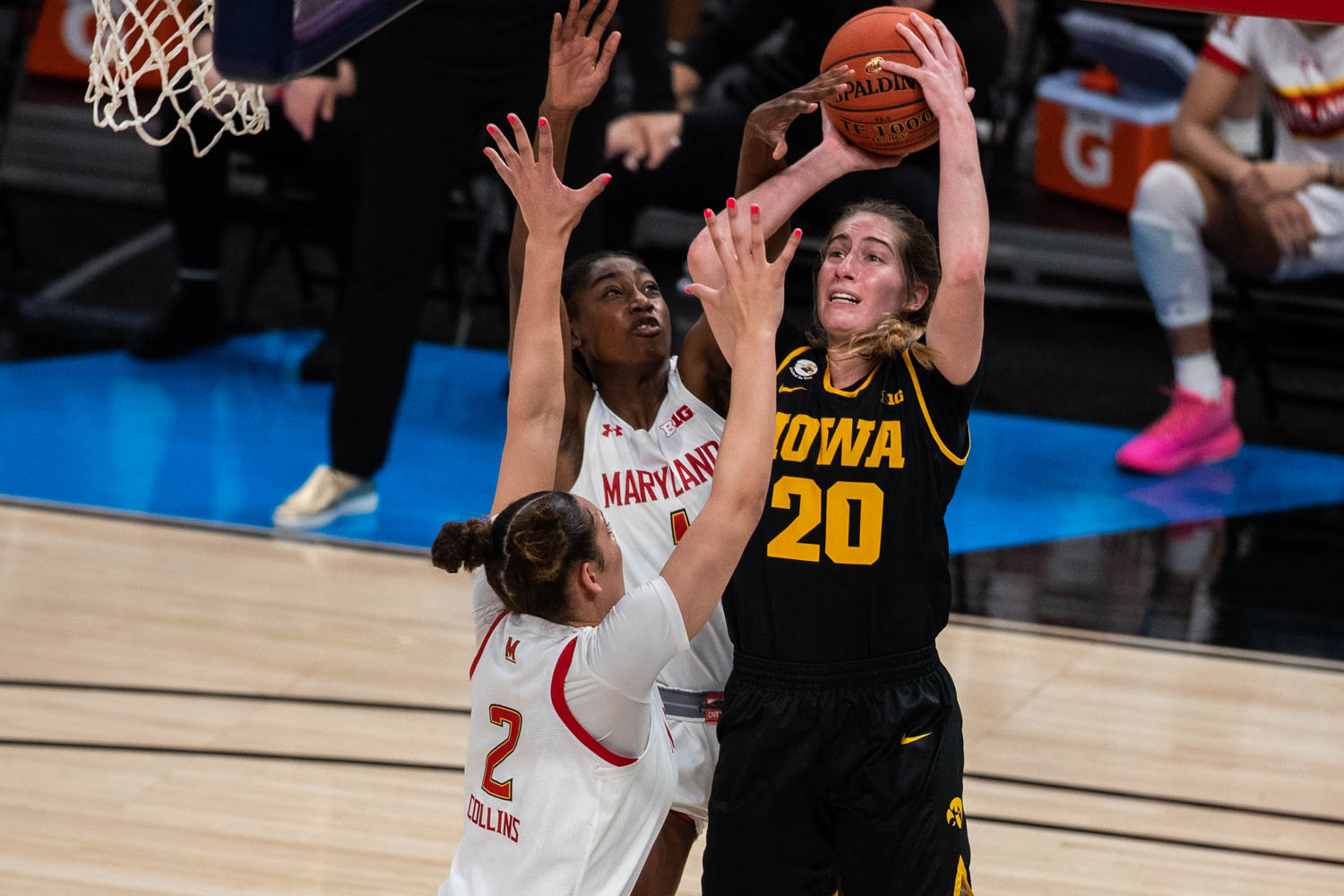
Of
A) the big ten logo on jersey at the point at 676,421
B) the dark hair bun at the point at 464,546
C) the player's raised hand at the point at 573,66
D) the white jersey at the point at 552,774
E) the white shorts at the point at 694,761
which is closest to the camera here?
the white jersey at the point at 552,774

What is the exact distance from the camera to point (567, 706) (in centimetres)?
244

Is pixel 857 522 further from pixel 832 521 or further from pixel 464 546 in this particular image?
pixel 464 546

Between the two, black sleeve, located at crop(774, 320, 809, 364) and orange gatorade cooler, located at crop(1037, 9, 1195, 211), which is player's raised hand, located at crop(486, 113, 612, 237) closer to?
black sleeve, located at crop(774, 320, 809, 364)

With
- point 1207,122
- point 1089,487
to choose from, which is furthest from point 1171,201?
point 1089,487

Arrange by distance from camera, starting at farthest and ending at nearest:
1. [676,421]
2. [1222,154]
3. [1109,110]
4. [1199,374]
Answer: [1109,110], [1199,374], [1222,154], [676,421]

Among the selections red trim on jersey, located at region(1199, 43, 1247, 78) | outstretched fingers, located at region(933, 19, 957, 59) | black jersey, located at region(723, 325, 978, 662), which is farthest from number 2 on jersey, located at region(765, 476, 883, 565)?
red trim on jersey, located at region(1199, 43, 1247, 78)

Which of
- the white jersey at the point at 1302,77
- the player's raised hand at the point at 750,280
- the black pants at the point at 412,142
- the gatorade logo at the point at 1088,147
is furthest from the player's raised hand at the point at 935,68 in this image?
the gatorade logo at the point at 1088,147

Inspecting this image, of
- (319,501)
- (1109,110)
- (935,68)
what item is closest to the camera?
(935,68)

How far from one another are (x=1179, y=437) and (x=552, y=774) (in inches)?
189

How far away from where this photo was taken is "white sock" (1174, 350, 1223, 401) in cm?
664

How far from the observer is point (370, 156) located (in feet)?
17.5

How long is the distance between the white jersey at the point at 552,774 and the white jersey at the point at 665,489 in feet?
2.03

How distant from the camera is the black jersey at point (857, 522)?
278 cm

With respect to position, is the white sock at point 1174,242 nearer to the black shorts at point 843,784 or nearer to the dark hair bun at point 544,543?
the black shorts at point 843,784
